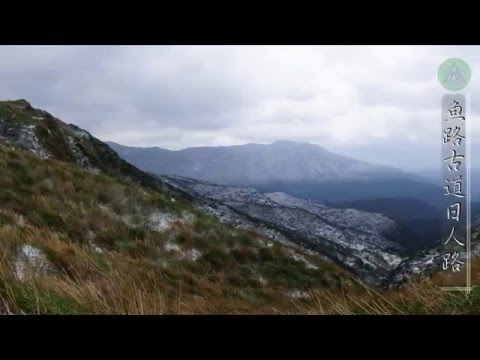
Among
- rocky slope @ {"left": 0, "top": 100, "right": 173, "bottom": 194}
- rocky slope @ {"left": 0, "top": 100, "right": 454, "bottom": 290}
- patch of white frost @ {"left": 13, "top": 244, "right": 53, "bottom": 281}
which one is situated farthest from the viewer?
rocky slope @ {"left": 0, "top": 100, "right": 454, "bottom": 290}

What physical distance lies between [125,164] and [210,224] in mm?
54009

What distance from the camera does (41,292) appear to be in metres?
4.22

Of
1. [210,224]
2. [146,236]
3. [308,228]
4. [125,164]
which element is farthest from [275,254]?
[308,228]

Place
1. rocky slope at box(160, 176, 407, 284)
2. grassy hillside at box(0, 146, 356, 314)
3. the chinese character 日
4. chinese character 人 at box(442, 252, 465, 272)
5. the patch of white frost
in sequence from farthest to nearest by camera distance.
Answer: rocky slope at box(160, 176, 407, 284), the patch of white frost, the chinese character 日, chinese character 人 at box(442, 252, 465, 272), grassy hillside at box(0, 146, 356, 314)

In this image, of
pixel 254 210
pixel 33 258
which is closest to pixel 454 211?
pixel 33 258

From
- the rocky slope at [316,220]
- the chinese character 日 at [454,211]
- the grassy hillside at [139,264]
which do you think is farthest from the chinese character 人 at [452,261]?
the rocky slope at [316,220]

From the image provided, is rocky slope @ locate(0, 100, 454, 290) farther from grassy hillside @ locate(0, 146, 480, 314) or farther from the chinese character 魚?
the chinese character 魚

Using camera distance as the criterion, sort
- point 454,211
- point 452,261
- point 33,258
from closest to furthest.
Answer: point 452,261 < point 454,211 < point 33,258

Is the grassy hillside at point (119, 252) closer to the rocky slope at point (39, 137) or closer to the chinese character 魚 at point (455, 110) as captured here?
the chinese character 魚 at point (455, 110)

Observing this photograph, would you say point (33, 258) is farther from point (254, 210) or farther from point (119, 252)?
point (254, 210)

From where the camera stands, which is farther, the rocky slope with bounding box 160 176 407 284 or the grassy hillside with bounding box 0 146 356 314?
the rocky slope with bounding box 160 176 407 284

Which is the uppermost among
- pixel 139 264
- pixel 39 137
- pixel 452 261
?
pixel 39 137

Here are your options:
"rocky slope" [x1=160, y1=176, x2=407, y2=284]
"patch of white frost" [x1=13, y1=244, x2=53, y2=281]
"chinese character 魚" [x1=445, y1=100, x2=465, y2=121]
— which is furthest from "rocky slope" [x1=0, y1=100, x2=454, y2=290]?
"chinese character 魚" [x1=445, y1=100, x2=465, y2=121]

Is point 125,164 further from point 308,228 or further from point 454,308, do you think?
point 308,228
